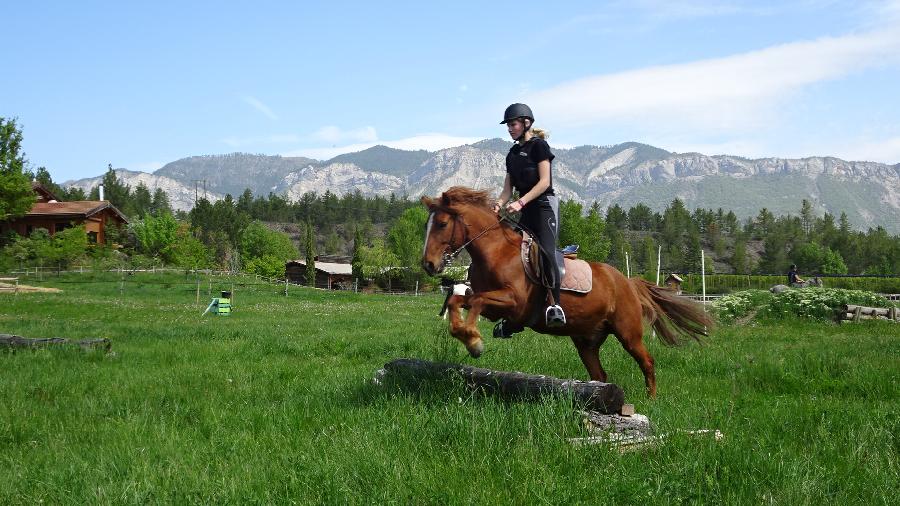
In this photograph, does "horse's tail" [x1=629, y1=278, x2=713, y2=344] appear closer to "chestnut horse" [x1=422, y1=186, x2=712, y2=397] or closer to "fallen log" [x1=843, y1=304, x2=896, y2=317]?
"chestnut horse" [x1=422, y1=186, x2=712, y2=397]

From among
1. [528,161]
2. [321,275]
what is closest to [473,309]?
[528,161]

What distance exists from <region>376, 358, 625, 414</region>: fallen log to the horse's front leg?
1.35 ft

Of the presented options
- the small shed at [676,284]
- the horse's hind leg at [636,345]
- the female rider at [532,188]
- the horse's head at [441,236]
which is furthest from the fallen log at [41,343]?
the small shed at [676,284]

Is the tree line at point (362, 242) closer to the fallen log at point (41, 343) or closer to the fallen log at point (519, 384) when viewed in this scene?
the fallen log at point (41, 343)

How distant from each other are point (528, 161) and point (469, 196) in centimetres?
92

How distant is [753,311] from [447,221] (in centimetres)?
2123

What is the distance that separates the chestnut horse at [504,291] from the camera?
7.54 meters

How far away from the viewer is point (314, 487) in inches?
191

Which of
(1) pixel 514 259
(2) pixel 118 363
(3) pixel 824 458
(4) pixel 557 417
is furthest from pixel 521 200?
(2) pixel 118 363

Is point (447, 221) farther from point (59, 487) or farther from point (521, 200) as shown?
point (59, 487)

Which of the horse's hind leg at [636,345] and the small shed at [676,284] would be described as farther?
the small shed at [676,284]

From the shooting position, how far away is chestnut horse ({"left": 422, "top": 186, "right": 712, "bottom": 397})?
7539 mm

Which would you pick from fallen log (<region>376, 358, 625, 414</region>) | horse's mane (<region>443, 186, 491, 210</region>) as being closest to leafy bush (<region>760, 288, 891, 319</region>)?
horse's mane (<region>443, 186, 491, 210</region>)

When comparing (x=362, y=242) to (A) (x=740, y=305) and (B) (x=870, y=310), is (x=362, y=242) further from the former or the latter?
(B) (x=870, y=310)
